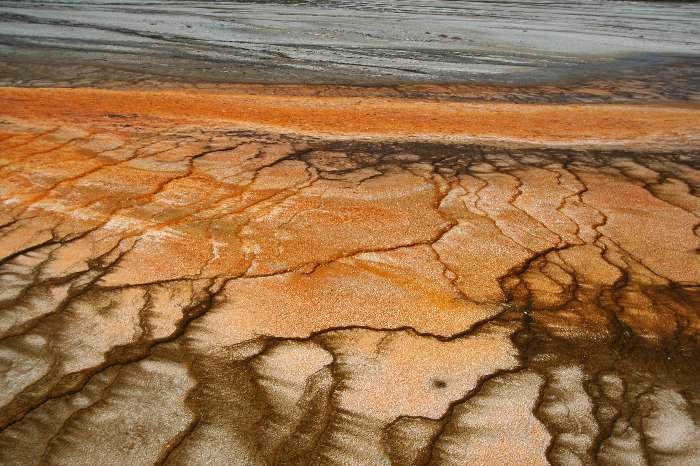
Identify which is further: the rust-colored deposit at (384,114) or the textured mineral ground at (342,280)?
the rust-colored deposit at (384,114)

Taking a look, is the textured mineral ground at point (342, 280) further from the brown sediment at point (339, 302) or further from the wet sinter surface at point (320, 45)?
the wet sinter surface at point (320, 45)

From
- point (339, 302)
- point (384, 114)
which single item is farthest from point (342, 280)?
point (384, 114)

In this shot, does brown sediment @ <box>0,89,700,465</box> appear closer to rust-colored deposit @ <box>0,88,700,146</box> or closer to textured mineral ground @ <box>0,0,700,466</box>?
textured mineral ground @ <box>0,0,700,466</box>

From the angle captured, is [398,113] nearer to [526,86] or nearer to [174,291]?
[526,86]

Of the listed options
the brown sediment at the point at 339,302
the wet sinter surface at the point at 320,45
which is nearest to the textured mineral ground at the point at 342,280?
the brown sediment at the point at 339,302

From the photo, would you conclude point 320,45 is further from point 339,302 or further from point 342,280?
point 339,302
